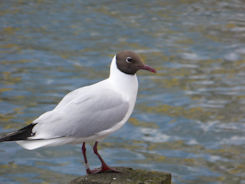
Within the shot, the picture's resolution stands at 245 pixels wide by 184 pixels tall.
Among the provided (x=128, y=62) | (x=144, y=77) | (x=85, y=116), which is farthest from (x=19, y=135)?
(x=144, y=77)

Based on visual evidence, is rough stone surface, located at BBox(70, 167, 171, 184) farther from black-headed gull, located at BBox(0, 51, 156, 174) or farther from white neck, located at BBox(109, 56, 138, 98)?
white neck, located at BBox(109, 56, 138, 98)

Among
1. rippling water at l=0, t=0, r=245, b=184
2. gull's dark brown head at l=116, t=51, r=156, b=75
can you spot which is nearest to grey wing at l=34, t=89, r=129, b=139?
gull's dark brown head at l=116, t=51, r=156, b=75

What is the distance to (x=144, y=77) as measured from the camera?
12.5 metres

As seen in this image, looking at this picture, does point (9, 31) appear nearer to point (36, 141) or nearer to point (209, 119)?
point (209, 119)

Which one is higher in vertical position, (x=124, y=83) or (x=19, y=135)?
(x=124, y=83)

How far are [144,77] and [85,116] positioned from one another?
23.7 feet

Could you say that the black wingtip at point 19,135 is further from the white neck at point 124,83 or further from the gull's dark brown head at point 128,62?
the gull's dark brown head at point 128,62

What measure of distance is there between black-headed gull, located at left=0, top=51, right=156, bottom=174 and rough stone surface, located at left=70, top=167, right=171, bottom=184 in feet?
0.39

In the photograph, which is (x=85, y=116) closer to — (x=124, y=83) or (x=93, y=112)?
(x=93, y=112)

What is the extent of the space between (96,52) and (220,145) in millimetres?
4721

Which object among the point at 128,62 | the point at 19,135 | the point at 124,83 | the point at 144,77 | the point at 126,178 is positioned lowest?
the point at 144,77

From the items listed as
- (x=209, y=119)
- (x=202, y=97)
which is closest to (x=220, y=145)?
(x=209, y=119)

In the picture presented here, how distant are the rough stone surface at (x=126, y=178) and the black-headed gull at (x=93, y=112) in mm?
118

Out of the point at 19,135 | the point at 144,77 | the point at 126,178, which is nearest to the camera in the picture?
the point at 19,135
